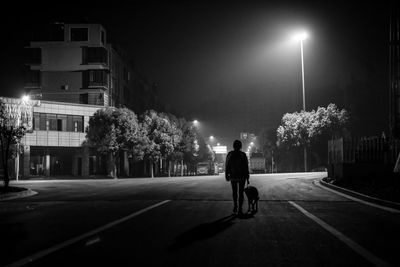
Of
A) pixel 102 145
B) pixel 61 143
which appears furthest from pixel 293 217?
pixel 61 143

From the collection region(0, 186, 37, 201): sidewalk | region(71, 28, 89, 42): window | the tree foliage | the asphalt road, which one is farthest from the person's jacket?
region(71, 28, 89, 42): window

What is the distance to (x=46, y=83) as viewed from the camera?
198 feet

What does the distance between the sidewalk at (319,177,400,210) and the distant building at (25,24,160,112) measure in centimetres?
4420

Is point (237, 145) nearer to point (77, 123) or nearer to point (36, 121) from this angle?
point (36, 121)

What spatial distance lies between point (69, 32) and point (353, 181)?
49.7 metres

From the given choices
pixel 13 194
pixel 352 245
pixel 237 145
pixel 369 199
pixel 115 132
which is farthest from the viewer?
pixel 115 132

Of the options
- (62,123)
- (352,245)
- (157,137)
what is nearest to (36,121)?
(62,123)

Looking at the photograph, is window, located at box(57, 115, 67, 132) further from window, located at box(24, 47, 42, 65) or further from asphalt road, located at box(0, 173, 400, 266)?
asphalt road, located at box(0, 173, 400, 266)

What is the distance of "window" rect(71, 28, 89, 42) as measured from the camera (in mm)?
58906

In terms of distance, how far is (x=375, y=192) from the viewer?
612 inches

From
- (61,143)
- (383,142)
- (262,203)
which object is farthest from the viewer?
(61,143)

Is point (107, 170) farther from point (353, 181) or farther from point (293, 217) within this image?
point (293, 217)

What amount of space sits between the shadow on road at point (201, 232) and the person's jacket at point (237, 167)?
47.8 inches

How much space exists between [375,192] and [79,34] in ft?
170
